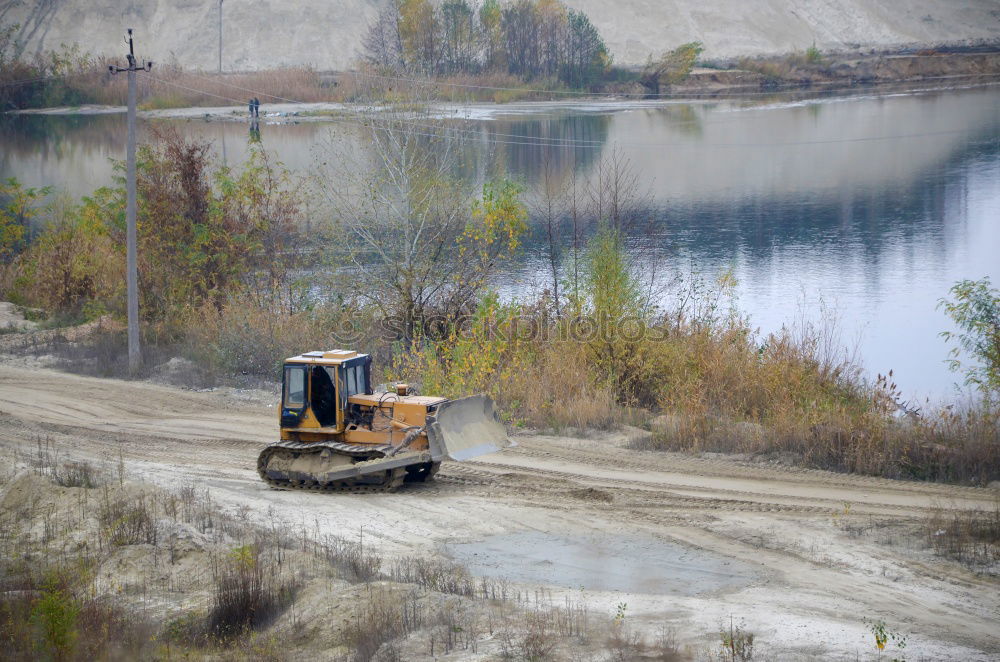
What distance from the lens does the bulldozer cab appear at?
14109 mm

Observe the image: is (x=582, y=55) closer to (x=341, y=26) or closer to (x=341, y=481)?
A: (x=341, y=26)

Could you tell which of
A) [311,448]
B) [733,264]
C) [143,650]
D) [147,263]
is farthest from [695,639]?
[733,264]

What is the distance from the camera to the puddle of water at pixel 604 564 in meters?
10.6

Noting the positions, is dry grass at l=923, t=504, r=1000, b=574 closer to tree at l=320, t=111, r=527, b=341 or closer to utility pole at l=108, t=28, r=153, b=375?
tree at l=320, t=111, r=527, b=341

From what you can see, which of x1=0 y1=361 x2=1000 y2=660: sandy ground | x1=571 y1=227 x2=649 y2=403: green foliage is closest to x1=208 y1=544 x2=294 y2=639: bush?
x1=0 y1=361 x2=1000 y2=660: sandy ground

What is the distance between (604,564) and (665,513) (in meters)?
2.08

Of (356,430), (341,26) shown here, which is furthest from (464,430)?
(341,26)

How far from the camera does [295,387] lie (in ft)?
47.1

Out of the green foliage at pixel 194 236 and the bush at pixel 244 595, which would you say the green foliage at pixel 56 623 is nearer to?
the bush at pixel 244 595

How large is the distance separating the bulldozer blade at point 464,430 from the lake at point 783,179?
41.1ft

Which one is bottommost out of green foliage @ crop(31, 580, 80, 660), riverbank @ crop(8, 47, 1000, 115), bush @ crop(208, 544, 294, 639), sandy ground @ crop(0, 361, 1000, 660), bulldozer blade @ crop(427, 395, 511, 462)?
sandy ground @ crop(0, 361, 1000, 660)

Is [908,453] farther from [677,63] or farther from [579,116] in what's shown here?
[677,63]

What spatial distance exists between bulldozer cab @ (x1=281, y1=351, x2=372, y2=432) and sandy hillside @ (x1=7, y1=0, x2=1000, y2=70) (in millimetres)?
Answer: 68122

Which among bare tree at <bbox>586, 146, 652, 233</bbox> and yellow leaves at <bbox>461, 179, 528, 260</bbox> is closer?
yellow leaves at <bbox>461, 179, 528, 260</bbox>
